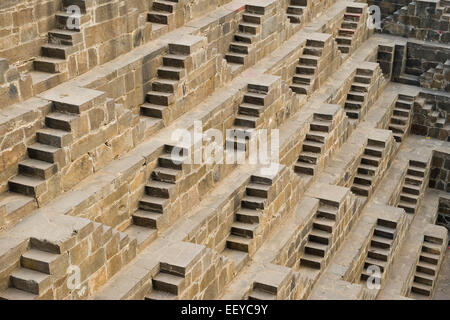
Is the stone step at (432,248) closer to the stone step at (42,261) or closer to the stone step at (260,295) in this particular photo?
the stone step at (260,295)

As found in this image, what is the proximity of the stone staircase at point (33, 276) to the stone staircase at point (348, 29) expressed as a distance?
13075mm

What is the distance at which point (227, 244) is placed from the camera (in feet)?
43.9

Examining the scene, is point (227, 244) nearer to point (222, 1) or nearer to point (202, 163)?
point (202, 163)

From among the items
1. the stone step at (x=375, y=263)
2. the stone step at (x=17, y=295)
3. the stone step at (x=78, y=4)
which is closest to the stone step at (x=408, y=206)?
the stone step at (x=375, y=263)

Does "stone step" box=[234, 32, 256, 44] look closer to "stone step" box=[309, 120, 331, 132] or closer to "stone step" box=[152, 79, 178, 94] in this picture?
"stone step" box=[309, 120, 331, 132]

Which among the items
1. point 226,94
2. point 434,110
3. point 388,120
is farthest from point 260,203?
point 434,110

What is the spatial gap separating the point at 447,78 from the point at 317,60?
17.7 ft

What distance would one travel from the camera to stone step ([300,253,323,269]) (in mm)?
14484

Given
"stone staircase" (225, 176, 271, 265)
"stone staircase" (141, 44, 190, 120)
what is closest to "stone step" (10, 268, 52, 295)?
"stone staircase" (225, 176, 271, 265)

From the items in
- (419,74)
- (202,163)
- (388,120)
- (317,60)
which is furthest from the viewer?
(419,74)

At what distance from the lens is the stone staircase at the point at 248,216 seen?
13289mm

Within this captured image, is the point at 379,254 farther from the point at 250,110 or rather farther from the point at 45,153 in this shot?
the point at 45,153

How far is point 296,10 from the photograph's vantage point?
19469mm
